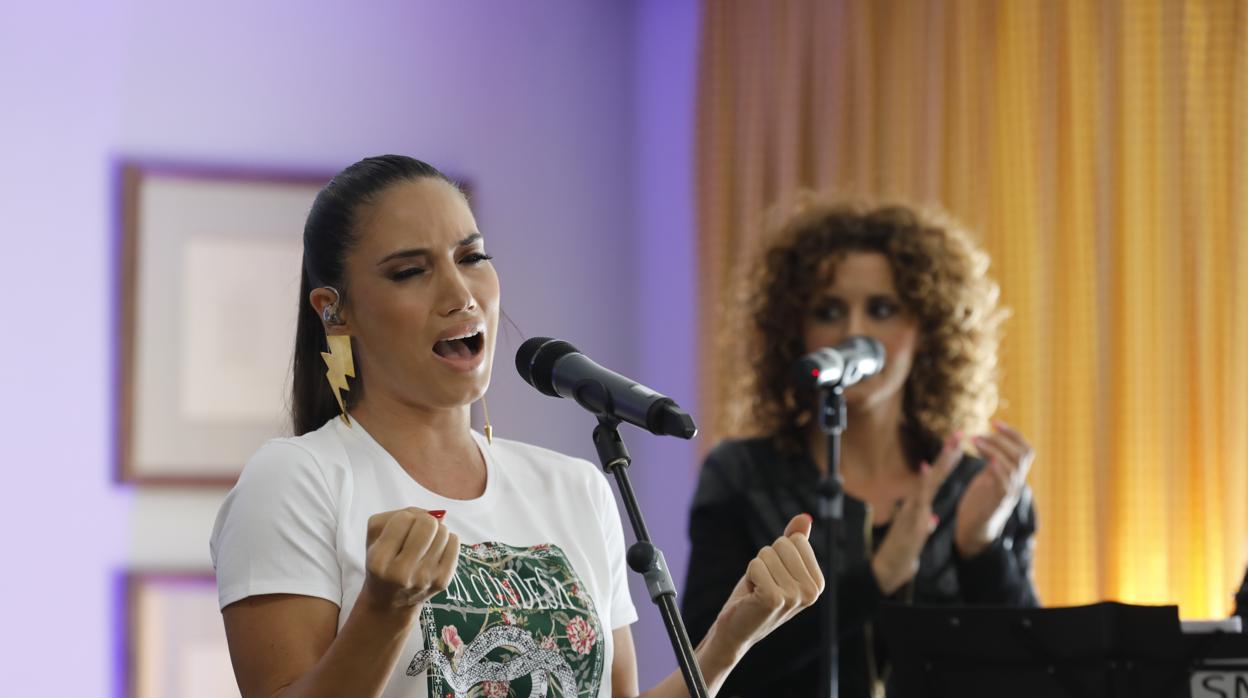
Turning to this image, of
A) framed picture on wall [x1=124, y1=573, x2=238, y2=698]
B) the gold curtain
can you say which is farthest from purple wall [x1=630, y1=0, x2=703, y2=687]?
framed picture on wall [x1=124, y1=573, x2=238, y2=698]

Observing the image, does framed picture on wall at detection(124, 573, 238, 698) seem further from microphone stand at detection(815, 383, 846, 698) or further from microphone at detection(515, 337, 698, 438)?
microphone at detection(515, 337, 698, 438)

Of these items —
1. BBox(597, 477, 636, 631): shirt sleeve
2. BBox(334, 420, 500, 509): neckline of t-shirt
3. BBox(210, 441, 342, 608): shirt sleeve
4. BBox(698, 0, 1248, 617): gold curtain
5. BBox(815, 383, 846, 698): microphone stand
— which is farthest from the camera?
BBox(698, 0, 1248, 617): gold curtain

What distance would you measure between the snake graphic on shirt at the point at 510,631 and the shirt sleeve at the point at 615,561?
12 cm

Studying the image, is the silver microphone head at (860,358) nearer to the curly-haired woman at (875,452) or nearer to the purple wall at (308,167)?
the curly-haired woman at (875,452)

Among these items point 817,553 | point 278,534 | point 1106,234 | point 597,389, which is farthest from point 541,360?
point 1106,234

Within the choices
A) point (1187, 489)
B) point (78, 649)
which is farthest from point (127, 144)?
point (1187, 489)

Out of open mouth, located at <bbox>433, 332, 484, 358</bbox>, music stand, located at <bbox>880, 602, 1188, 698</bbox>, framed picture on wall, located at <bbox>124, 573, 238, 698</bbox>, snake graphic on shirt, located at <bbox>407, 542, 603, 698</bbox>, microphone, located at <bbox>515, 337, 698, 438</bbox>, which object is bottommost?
framed picture on wall, located at <bbox>124, 573, 238, 698</bbox>

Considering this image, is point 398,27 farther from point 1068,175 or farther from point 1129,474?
point 1129,474

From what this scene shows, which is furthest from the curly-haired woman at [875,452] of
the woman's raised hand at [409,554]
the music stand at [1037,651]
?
the woman's raised hand at [409,554]

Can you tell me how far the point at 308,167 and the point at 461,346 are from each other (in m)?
2.20

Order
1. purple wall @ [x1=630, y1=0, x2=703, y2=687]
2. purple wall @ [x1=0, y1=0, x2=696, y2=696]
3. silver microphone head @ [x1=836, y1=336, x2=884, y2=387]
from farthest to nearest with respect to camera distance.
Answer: purple wall @ [x1=630, y1=0, x2=703, y2=687]
purple wall @ [x1=0, y1=0, x2=696, y2=696]
silver microphone head @ [x1=836, y1=336, x2=884, y2=387]

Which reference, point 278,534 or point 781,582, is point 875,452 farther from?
point 278,534

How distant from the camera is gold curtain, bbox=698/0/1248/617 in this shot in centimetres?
277

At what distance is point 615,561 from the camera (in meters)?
1.71
